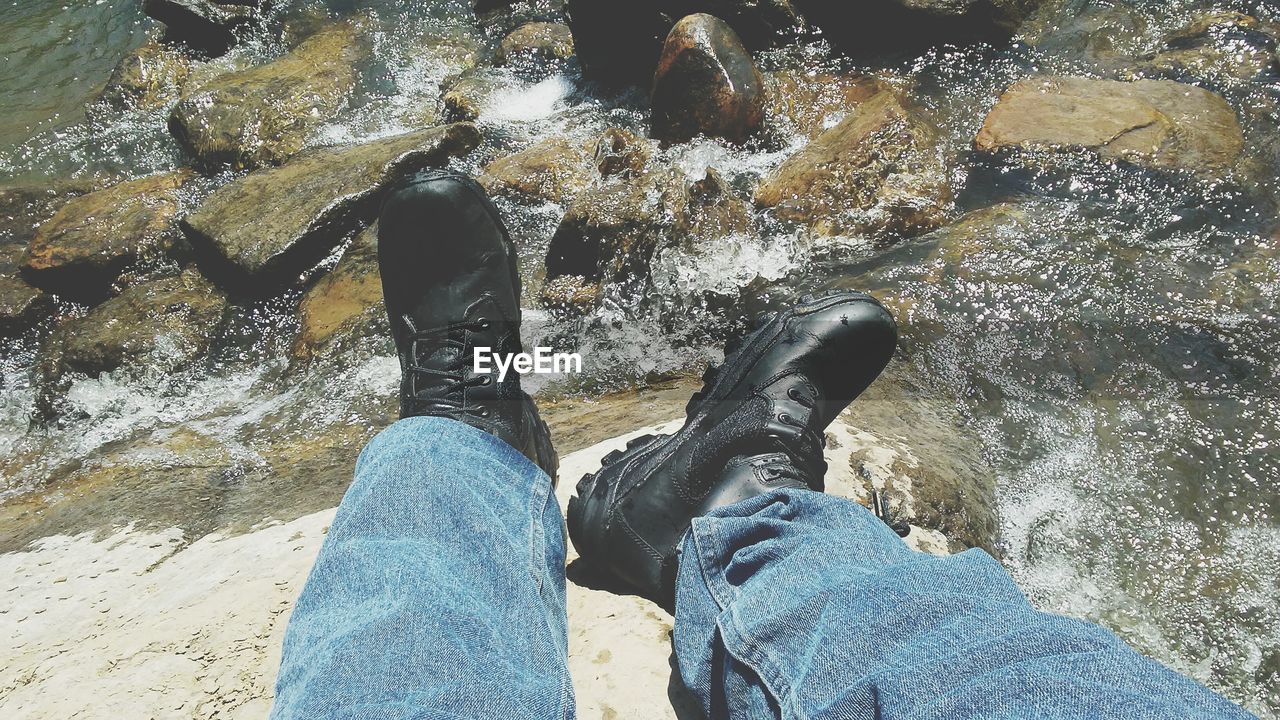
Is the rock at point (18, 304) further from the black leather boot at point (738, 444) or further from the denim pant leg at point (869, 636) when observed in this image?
the denim pant leg at point (869, 636)

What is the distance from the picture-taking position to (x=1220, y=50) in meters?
4.31

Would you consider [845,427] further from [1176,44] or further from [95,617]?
→ [1176,44]

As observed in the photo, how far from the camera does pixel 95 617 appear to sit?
5.88 ft

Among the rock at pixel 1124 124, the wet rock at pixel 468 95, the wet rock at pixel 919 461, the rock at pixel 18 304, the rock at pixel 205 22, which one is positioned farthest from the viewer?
the rock at pixel 205 22

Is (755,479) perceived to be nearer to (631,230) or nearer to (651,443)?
(651,443)

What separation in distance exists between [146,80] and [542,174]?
4.35m

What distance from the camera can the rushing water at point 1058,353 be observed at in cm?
203

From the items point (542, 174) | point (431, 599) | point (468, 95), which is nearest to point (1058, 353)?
point (431, 599)

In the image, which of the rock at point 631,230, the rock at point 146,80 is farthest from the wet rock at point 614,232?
the rock at point 146,80

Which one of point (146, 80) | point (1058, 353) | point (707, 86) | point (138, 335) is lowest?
point (1058, 353)

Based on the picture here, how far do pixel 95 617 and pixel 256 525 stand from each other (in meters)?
0.43

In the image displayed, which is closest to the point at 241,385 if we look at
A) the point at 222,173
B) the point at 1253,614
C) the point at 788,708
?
the point at 222,173

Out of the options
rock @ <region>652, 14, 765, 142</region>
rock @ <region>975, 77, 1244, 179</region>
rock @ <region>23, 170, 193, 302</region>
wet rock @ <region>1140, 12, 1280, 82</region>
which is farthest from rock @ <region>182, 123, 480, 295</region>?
wet rock @ <region>1140, 12, 1280, 82</region>

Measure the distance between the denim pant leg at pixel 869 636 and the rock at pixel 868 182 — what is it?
2.38m
